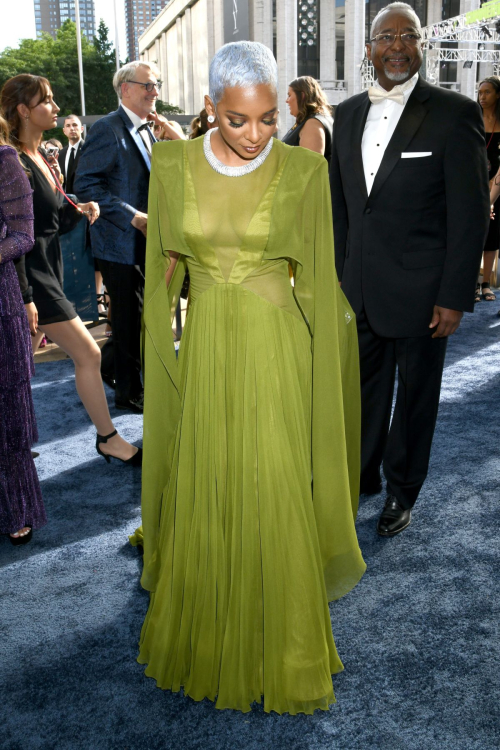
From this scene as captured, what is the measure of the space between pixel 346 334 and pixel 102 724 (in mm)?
1438

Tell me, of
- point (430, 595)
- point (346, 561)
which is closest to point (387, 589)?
point (430, 595)

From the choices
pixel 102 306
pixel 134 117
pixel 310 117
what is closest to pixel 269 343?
pixel 134 117

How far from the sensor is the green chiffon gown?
204 cm

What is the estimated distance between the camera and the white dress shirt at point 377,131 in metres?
2.99

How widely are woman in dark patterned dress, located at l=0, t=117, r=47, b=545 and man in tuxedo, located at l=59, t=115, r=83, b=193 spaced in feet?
16.7

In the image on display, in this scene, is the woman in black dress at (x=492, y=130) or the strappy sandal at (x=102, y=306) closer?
the woman in black dress at (x=492, y=130)

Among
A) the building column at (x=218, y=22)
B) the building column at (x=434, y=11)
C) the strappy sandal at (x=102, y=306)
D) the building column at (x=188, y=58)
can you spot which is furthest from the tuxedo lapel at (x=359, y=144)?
the building column at (x=188, y=58)

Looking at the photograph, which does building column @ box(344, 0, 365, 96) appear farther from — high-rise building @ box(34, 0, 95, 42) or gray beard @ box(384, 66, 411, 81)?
high-rise building @ box(34, 0, 95, 42)

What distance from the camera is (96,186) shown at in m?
4.50

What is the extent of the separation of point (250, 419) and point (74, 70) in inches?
2108

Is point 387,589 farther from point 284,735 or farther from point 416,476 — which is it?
point 284,735

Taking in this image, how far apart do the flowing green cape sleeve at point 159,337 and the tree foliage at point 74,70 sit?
158 feet

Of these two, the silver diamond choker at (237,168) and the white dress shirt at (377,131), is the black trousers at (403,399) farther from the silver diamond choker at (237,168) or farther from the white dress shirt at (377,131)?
the silver diamond choker at (237,168)

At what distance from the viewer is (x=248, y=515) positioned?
6.97ft
